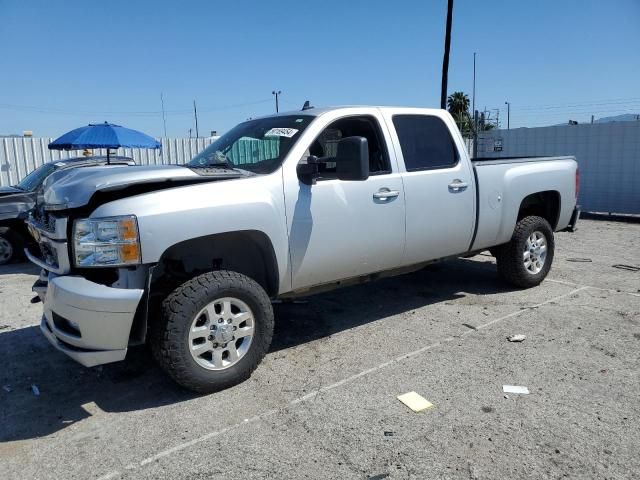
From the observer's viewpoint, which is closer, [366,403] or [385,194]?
Answer: [366,403]

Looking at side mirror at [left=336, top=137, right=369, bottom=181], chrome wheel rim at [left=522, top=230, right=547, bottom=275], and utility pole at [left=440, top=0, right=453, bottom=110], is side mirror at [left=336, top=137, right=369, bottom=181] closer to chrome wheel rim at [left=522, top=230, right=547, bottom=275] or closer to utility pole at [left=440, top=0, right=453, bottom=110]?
chrome wheel rim at [left=522, top=230, right=547, bottom=275]

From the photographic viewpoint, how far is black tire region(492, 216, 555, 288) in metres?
5.80

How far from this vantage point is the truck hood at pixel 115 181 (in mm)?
3209

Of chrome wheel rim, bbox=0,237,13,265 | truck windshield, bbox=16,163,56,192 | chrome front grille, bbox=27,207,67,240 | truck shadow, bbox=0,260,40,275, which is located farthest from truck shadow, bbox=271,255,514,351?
truck windshield, bbox=16,163,56,192

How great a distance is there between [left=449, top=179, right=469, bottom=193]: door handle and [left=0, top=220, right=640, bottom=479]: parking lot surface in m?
1.29

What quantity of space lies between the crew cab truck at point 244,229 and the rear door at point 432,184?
14 millimetres

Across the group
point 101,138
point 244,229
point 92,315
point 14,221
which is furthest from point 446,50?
point 92,315

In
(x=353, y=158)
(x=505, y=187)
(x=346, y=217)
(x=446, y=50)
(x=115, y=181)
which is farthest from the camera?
(x=446, y=50)

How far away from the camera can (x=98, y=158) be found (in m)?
9.82

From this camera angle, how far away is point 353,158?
3846mm

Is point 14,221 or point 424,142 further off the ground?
point 424,142

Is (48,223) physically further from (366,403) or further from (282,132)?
(366,403)

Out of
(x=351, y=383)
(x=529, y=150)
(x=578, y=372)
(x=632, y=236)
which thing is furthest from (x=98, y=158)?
(x=529, y=150)

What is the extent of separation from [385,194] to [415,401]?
68.6 inches
